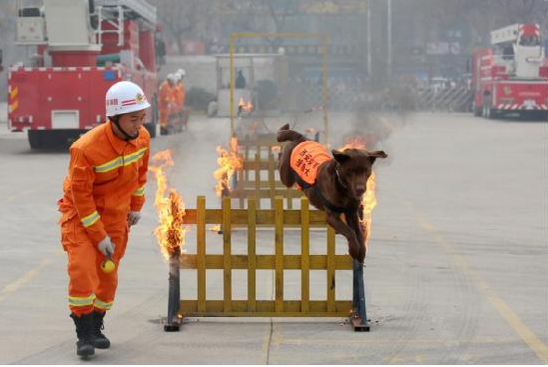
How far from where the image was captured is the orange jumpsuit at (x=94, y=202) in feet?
23.5

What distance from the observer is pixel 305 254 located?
8.43 metres

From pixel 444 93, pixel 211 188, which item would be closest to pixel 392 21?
pixel 444 93

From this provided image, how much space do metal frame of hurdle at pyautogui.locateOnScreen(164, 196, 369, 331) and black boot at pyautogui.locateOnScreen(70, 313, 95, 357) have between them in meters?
0.98

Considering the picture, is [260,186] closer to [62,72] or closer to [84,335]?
[84,335]

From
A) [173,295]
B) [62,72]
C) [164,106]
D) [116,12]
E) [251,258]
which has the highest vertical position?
[116,12]

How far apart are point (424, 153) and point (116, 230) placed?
20084 millimetres

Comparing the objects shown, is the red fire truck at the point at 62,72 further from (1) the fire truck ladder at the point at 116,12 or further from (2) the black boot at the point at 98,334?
(2) the black boot at the point at 98,334

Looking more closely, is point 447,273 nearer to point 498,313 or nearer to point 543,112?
point 498,313

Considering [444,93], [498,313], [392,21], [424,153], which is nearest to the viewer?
[498,313]

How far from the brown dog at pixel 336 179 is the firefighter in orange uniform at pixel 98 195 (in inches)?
44.7

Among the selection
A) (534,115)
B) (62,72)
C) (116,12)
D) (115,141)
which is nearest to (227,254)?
(115,141)

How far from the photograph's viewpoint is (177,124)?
37.4 metres

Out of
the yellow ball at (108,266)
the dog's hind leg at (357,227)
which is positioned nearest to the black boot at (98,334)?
the yellow ball at (108,266)

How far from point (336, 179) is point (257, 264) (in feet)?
4.29
